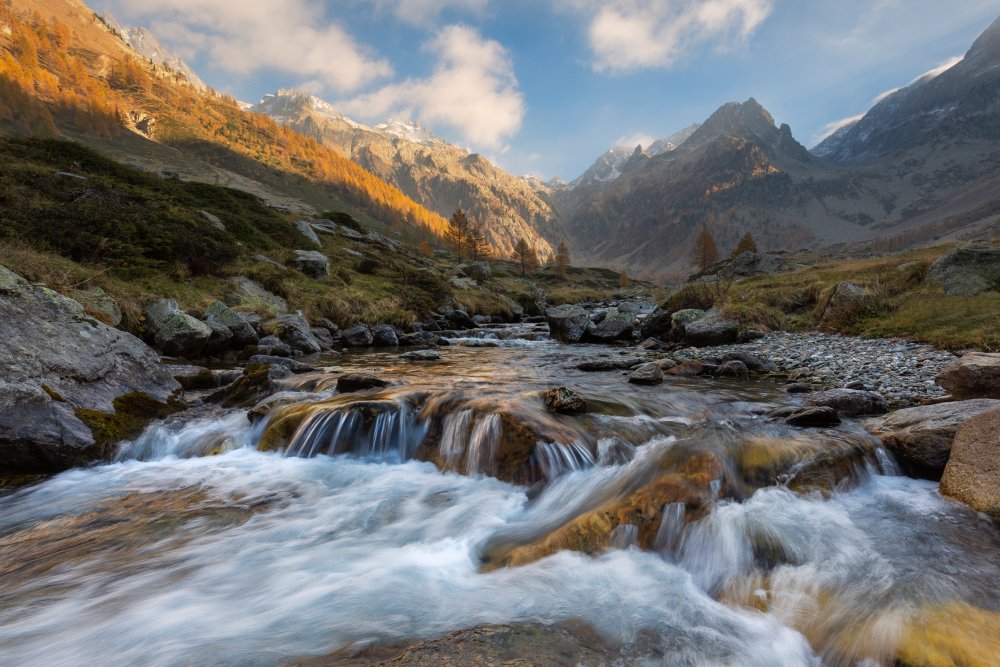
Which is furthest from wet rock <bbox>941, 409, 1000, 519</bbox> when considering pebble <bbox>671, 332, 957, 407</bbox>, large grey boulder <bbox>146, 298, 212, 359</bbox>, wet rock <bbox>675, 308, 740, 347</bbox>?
large grey boulder <bbox>146, 298, 212, 359</bbox>

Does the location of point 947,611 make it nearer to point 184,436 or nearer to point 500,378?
point 500,378

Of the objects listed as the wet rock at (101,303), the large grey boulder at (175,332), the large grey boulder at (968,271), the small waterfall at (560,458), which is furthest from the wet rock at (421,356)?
the large grey boulder at (968,271)

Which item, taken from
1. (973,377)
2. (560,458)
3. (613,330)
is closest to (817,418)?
(973,377)

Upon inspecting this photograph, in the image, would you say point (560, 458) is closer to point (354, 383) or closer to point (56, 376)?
point (354, 383)

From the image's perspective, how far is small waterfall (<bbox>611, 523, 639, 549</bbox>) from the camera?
438 centimetres

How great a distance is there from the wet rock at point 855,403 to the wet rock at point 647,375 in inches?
144

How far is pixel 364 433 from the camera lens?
7.89 metres

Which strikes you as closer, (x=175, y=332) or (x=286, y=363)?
(x=286, y=363)

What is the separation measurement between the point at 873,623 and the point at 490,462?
4.70m

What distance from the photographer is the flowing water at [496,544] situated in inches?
129

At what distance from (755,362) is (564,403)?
7.37 metres

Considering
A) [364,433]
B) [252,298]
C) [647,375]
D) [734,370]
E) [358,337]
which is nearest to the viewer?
[364,433]

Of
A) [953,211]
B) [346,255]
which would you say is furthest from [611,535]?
[953,211]

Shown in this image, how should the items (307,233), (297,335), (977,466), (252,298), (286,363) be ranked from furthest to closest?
(307,233), (252,298), (297,335), (286,363), (977,466)
